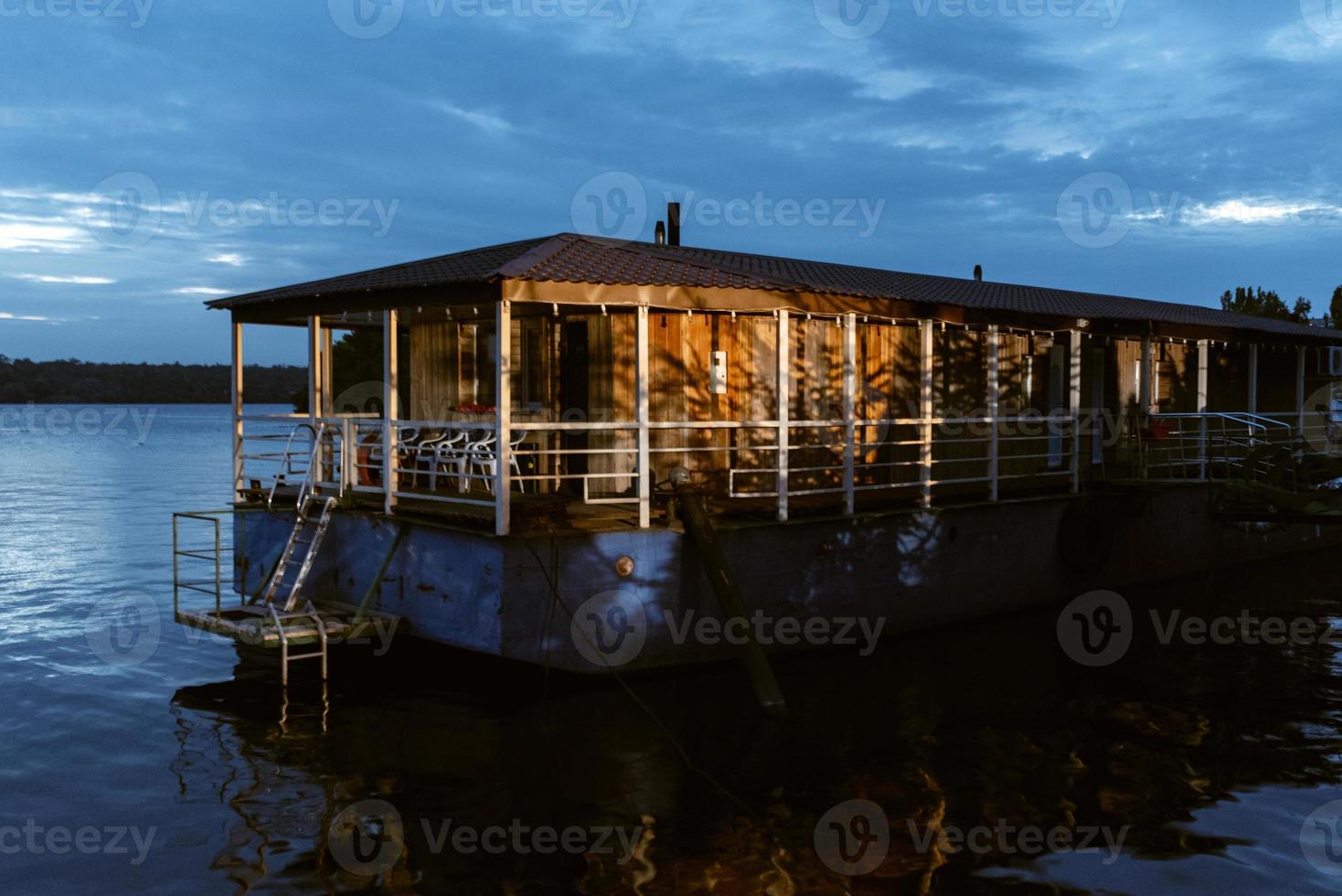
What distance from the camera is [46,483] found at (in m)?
51.5

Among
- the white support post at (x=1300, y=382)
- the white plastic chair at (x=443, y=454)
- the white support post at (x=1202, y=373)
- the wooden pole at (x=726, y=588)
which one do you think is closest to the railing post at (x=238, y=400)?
the white plastic chair at (x=443, y=454)

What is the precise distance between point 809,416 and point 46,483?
4607 cm

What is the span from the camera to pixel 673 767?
1075 centimetres

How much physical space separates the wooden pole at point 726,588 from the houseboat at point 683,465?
102 mm

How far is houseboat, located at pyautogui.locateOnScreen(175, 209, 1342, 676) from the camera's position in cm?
1266

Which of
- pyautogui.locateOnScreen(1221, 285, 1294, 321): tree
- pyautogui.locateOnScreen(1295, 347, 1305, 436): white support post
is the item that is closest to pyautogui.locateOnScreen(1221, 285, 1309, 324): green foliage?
pyautogui.locateOnScreen(1221, 285, 1294, 321): tree

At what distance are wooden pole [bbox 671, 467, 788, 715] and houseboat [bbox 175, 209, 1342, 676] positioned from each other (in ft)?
0.34

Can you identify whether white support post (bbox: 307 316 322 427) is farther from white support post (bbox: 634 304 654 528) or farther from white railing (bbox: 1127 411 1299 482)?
white railing (bbox: 1127 411 1299 482)

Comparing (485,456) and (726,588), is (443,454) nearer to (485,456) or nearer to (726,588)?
(485,456)

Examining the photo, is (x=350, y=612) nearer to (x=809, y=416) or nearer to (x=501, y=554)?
(x=501, y=554)

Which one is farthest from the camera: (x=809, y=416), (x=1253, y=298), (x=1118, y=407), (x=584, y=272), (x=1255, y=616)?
(x=1253, y=298)

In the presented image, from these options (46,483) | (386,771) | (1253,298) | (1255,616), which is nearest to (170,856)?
(386,771)

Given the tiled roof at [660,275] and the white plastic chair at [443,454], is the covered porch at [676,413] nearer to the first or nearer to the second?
the white plastic chair at [443,454]

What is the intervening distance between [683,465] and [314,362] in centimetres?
560
